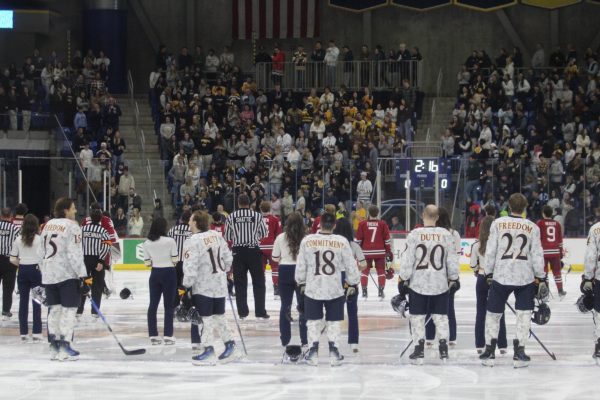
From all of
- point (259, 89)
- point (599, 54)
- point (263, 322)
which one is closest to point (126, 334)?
point (263, 322)

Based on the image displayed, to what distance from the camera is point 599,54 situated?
105ft

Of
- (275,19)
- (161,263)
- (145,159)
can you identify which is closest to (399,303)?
(161,263)

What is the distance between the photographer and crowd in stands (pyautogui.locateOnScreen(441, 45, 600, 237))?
25031mm

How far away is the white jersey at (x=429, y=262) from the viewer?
39.2 feet

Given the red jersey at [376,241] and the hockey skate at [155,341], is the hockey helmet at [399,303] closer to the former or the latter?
the hockey skate at [155,341]

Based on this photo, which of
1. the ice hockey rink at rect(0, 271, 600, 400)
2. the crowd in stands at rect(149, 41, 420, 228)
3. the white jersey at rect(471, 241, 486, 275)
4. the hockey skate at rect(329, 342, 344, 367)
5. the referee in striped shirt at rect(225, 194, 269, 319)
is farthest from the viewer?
the crowd in stands at rect(149, 41, 420, 228)

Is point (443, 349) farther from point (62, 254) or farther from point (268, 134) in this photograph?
point (268, 134)

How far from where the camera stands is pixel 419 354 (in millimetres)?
12125

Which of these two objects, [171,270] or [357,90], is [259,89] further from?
[171,270]

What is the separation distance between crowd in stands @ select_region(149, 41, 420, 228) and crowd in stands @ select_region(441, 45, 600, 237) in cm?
170

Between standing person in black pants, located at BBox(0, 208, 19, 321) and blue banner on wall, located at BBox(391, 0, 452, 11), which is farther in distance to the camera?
blue banner on wall, located at BBox(391, 0, 452, 11)

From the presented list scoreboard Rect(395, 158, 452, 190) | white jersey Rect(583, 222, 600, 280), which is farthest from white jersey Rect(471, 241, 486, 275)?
scoreboard Rect(395, 158, 452, 190)

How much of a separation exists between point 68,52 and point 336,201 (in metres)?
12.6

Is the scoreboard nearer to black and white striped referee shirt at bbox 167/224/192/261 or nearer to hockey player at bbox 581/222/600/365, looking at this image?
black and white striped referee shirt at bbox 167/224/192/261
